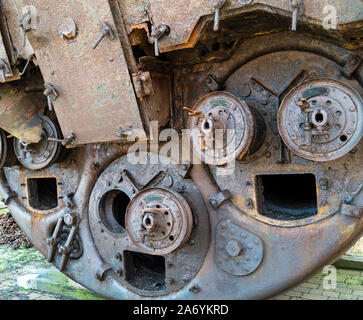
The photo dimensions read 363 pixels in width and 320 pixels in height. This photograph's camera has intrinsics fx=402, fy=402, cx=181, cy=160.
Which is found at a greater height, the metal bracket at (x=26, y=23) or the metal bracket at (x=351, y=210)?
the metal bracket at (x=26, y=23)

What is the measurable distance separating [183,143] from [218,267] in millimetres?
1078

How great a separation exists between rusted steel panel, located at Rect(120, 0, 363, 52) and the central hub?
3.87ft

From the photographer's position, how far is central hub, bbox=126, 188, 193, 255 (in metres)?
3.18

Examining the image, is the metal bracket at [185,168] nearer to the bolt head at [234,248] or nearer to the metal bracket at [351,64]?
the bolt head at [234,248]

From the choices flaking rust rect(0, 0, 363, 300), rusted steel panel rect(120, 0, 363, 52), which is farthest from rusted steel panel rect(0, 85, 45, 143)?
rusted steel panel rect(120, 0, 363, 52)

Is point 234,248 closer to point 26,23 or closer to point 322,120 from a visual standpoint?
point 322,120

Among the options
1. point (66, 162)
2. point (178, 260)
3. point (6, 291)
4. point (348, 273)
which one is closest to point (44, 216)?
point (66, 162)

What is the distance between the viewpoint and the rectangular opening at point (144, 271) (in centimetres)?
377

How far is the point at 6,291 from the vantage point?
4535 millimetres

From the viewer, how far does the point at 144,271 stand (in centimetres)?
398

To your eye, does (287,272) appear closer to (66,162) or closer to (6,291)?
(66,162)

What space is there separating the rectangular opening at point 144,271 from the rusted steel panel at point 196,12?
2071mm

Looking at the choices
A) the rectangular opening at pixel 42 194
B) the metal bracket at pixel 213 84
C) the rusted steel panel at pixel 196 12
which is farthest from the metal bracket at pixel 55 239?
the rusted steel panel at pixel 196 12

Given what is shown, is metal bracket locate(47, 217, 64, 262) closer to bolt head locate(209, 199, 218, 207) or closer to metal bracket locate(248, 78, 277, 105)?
bolt head locate(209, 199, 218, 207)
